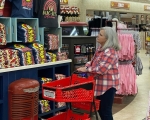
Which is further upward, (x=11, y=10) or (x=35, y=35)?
(x=11, y=10)

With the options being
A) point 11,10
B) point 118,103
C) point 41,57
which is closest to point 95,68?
point 41,57

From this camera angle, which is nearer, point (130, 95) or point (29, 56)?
point (29, 56)

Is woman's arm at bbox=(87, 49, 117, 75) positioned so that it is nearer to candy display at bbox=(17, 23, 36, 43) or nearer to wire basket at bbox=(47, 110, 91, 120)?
wire basket at bbox=(47, 110, 91, 120)

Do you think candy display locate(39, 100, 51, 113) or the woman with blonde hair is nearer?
the woman with blonde hair

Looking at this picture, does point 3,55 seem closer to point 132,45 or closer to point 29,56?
point 29,56

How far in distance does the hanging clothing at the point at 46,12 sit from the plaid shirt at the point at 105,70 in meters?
1.04

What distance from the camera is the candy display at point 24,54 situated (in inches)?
162

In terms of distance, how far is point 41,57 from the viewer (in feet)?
14.5

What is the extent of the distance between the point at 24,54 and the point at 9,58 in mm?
260

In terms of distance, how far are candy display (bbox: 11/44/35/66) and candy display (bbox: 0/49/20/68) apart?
8 centimetres

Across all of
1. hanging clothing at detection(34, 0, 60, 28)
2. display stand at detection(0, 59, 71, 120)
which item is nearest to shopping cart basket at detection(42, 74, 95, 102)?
display stand at detection(0, 59, 71, 120)

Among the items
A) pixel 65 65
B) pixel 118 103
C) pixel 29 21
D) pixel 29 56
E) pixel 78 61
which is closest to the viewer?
pixel 29 56

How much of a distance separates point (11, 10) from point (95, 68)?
4.84 ft

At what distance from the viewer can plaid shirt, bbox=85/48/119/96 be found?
3889mm
